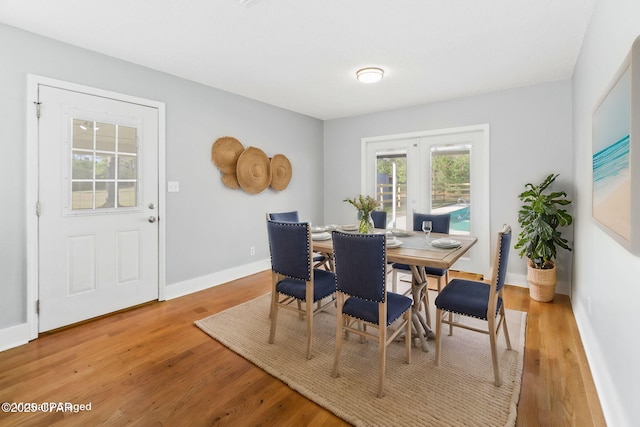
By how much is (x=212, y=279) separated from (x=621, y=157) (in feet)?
12.7

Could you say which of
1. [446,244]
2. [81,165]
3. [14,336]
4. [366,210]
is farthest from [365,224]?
[14,336]

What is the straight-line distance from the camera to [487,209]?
4.10m

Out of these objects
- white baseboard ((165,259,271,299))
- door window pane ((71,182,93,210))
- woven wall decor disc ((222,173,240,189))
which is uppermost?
woven wall decor disc ((222,173,240,189))

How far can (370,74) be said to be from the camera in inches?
128

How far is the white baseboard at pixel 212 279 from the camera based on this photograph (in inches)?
139

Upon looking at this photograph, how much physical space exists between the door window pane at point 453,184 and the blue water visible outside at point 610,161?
2419mm

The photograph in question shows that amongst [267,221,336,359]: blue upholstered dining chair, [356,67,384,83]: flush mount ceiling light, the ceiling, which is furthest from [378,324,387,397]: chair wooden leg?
[356,67,384,83]: flush mount ceiling light

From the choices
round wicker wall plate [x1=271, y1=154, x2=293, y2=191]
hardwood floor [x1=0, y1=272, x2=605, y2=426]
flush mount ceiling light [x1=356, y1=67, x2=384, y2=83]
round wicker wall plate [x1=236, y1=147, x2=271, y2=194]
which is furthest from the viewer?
round wicker wall plate [x1=271, y1=154, x2=293, y2=191]

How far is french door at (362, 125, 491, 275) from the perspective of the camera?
4.17 meters

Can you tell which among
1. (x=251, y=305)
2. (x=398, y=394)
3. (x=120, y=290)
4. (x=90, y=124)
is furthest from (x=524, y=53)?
(x=120, y=290)

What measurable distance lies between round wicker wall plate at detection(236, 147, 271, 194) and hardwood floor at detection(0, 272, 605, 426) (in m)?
1.95

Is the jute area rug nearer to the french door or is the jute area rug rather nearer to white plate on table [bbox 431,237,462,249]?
white plate on table [bbox 431,237,462,249]

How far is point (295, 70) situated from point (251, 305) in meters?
2.54

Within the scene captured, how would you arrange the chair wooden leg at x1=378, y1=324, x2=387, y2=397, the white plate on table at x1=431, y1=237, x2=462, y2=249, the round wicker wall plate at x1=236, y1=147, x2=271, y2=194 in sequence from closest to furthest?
the chair wooden leg at x1=378, y1=324, x2=387, y2=397
the white plate on table at x1=431, y1=237, x2=462, y2=249
the round wicker wall plate at x1=236, y1=147, x2=271, y2=194
